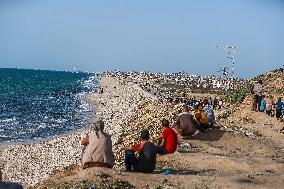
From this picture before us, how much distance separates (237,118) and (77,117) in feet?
87.7

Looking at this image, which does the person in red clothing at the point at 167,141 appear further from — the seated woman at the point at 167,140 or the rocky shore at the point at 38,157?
the rocky shore at the point at 38,157

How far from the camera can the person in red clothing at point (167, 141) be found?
15.3m

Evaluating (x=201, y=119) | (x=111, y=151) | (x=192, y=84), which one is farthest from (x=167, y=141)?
(x=192, y=84)

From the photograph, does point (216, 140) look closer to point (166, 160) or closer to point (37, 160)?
point (166, 160)

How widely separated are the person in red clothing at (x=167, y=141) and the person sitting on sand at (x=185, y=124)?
121 inches

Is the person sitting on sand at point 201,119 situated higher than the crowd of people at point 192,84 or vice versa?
the crowd of people at point 192,84

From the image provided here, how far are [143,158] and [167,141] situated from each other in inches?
91.8

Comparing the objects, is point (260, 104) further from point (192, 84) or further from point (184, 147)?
point (192, 84)

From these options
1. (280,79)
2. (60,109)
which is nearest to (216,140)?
(280,79)

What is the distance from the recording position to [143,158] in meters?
13.4

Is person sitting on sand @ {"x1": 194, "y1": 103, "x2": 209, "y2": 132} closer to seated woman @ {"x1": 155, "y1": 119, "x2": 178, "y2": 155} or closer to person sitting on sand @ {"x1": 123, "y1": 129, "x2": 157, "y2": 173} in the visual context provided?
seated woman @ {"x1": 155, "y1": 119, "x2": 178, "y2": 155}

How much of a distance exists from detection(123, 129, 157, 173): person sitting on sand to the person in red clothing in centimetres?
159

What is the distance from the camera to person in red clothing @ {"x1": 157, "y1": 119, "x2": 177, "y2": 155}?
15273 mm

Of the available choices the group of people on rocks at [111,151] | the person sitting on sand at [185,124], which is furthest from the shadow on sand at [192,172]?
the person sitting on sand at [185,124]
